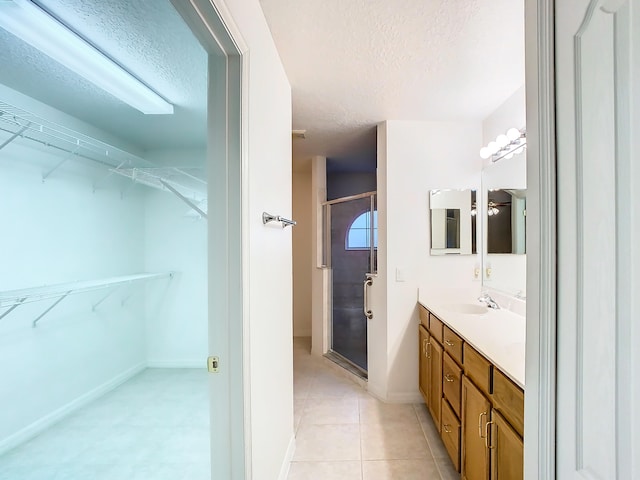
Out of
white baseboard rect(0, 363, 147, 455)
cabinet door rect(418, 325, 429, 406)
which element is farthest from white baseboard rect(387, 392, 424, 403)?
white baseboard rect(0, 363, 147, 455)

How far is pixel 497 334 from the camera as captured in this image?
1562 mm

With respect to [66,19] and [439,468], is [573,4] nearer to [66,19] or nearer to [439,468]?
[66,19]

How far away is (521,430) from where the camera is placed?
1039 millimetres

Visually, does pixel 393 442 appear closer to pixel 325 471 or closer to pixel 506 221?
pixel 325 471

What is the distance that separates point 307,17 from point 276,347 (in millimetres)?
1660

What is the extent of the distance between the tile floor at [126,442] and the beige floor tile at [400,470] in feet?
3.34

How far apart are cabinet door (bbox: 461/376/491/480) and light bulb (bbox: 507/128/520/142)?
5.30ft

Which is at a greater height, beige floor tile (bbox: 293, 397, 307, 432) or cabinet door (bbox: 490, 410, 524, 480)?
cabinet door (bbox: 490, 410, 524, 480)

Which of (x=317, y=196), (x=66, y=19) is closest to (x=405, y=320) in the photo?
(x=317, y=196)

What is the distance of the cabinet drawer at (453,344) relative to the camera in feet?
5.34

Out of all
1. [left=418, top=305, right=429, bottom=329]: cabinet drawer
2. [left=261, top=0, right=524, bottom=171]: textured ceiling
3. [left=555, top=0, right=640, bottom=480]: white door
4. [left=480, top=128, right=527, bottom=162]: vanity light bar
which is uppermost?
[left=261, top=0, right=524, bottom=171]: textured ceiling

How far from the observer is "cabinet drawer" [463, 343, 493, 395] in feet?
4.19

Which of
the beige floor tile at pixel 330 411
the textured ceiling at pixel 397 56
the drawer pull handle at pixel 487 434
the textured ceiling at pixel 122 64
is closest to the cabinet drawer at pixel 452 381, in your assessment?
the drawer pull handle at pixel 487 434

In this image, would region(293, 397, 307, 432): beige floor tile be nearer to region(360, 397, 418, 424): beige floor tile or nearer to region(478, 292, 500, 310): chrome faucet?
region(360, 397, 418, 424): beige floor tile
